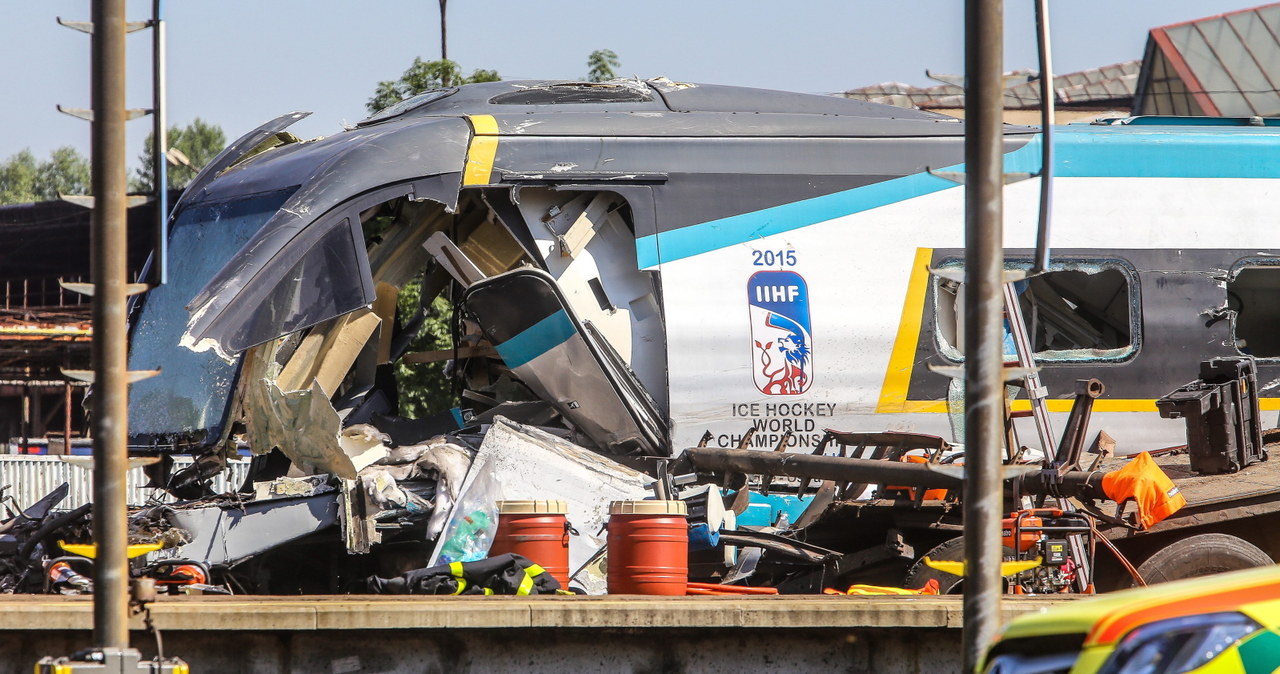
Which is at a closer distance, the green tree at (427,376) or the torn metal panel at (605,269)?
the torn metal panel at (605,269)

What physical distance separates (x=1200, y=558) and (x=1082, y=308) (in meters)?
3.17

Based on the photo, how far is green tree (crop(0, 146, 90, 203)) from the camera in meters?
78.1

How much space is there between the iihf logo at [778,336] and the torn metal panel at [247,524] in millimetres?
3166

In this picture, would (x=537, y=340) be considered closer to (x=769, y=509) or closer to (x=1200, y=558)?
A: (x=769, y=509)

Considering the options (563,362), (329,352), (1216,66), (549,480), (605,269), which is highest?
(1216,66)

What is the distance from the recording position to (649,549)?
7426 mm

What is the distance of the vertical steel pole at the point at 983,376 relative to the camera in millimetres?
5012

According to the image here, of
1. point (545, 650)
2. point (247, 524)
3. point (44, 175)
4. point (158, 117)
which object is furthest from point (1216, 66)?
point (44, 175)

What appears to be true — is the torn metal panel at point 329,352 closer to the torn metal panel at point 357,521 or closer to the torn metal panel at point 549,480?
the torn metal panel at point 357,521

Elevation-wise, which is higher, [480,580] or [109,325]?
[109,325]

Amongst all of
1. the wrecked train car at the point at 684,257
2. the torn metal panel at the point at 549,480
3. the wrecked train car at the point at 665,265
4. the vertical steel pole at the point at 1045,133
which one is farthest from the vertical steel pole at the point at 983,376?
the wrecked train car at the point at 684,257

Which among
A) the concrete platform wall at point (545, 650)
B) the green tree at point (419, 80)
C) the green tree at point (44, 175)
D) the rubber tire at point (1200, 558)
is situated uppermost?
the green tree at point (44, 175)

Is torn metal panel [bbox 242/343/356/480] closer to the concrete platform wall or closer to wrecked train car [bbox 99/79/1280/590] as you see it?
wrecked train car [bbox 99/79/1280/590]

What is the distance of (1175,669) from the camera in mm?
3502
